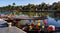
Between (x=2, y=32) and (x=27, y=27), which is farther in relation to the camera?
(x=27, y=27)

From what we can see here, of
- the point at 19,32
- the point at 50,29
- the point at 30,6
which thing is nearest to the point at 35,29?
the point at 50,29

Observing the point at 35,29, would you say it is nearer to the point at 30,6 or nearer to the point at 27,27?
the point at 27,27

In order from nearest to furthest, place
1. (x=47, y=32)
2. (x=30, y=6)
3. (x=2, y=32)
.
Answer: (x=2, y=32) → (x=47, y=32) → (x=30, y=6)

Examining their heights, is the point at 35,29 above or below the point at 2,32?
below

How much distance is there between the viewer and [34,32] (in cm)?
1568

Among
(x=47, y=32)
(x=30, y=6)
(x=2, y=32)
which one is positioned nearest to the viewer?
(x=2, y=32)

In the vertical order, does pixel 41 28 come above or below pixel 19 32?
→ below

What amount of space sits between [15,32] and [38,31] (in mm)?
8262

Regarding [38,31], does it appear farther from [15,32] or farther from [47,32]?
[15,32]

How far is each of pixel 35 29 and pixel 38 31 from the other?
436 millimetres

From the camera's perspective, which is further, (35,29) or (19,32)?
(35,29)

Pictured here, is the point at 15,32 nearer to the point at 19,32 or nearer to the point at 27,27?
the point at 19,32

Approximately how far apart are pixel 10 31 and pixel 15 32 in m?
0.26

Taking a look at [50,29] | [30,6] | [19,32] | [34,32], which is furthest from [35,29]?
[30,6]
